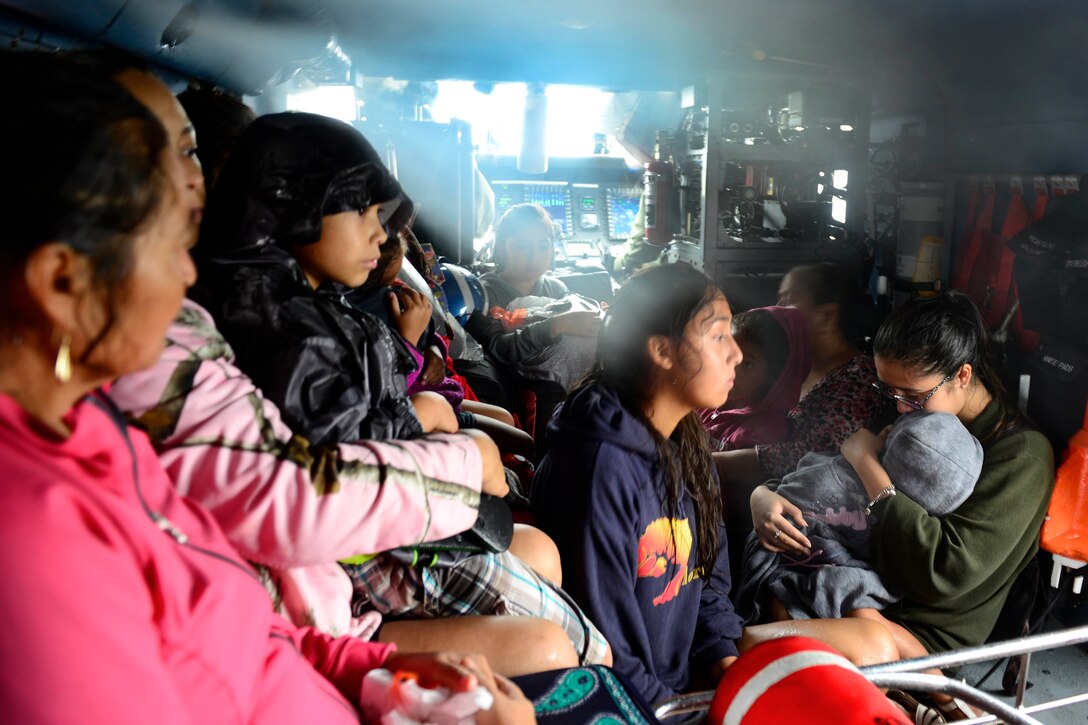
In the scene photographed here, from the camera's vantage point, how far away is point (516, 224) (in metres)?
3.81

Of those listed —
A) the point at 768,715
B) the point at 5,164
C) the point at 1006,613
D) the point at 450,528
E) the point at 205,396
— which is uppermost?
the point at 5,164

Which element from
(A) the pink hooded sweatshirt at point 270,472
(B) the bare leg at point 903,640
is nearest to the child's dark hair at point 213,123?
(A) the pink hooded sweatshirt at point 270,472

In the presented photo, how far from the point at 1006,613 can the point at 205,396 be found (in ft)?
7.93

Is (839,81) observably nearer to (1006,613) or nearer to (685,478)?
(1006,613)

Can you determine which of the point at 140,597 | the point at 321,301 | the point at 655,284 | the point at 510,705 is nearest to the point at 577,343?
the point at 655,284

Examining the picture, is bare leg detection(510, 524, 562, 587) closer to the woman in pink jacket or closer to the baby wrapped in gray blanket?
the woman in pink jacket

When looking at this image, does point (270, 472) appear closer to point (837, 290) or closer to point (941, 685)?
point (941, 685)

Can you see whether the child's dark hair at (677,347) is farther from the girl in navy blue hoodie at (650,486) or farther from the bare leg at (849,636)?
the bare leg at (849,636)

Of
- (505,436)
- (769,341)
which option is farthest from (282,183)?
(769,341)

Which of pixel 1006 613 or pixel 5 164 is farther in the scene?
pixel 1006 613

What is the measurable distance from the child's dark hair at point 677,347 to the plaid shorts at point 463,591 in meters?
0.42

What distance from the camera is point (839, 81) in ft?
15.3

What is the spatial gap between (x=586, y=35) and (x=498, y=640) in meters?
5.16

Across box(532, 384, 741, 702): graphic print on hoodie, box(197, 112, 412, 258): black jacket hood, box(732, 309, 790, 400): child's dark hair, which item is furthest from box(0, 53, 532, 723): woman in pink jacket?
box(732, 309, 790, 400): child's dark hair
